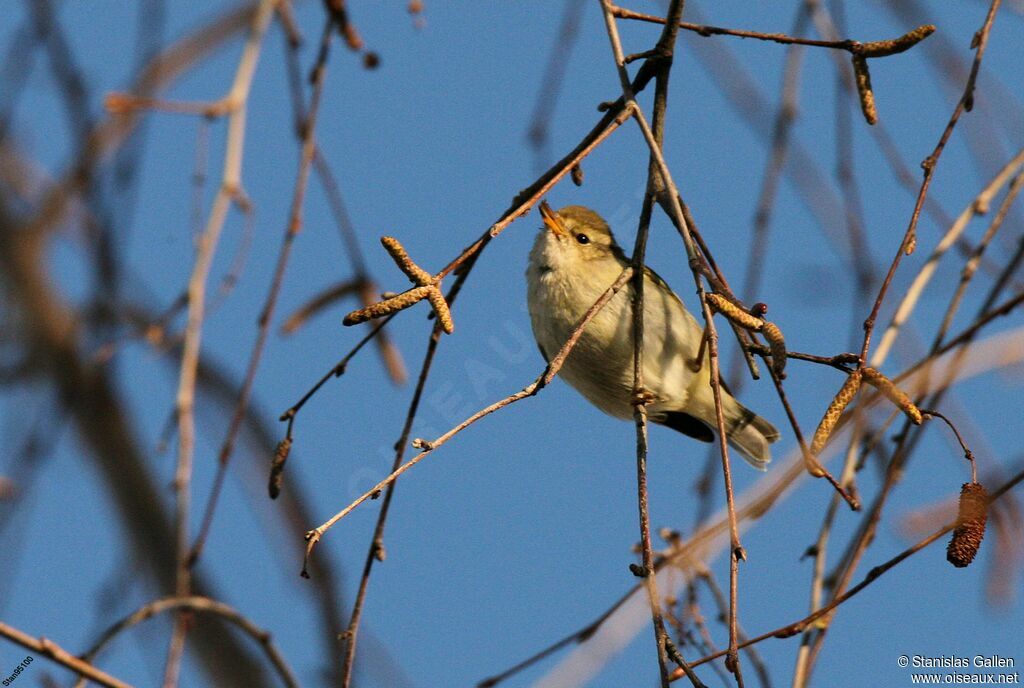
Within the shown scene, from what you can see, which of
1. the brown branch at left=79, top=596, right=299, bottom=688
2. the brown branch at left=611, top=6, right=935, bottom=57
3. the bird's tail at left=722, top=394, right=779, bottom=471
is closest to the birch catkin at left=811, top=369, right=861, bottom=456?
the brown branch at left=611, top=6, right=935, bottom=57

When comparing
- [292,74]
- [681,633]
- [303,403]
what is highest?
[292,74]

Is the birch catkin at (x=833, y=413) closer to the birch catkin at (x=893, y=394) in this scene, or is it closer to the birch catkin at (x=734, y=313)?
the birch catkin at (x=893, y=394)

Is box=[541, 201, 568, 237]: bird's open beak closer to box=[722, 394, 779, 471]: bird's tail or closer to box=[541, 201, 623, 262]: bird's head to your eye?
box=[541, 201, 623, 262]: bird's head

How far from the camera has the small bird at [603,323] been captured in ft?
13.0

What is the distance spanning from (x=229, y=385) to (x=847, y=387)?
2.38 meters

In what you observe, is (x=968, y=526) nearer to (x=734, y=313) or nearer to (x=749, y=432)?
(x=734, y=313)

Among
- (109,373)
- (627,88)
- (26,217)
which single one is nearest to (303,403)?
(627,88)

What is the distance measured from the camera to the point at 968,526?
2209mm

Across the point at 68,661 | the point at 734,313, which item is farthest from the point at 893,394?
the point at 68,661

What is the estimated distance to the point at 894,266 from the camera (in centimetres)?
206

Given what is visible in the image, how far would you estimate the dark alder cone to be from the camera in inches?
83.8

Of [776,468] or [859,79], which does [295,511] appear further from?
[859,79]

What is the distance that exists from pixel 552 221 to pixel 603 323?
0.49 metres

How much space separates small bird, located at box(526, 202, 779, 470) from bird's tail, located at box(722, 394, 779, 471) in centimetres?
11
